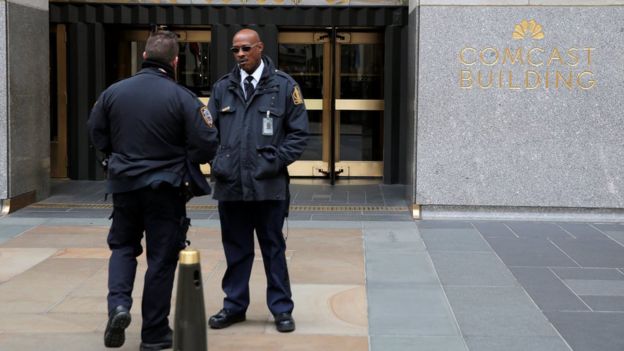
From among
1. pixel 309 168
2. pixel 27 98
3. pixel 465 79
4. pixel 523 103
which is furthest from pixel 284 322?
pixel 309 168

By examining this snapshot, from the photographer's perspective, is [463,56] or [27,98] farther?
[27,98]

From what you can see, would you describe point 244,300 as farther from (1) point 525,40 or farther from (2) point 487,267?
(1) point 525,40

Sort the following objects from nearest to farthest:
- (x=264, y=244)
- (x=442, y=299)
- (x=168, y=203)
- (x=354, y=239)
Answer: (x=168, y=203) → (x=264, y=244) → (x=442, y=299) → (x=354, y=239)

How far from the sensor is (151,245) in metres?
5.33

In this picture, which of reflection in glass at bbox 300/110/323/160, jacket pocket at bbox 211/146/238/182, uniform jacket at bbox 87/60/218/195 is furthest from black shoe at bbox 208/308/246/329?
reflection in glass at bbox 300/110/323/160

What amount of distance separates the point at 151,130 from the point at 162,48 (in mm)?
499

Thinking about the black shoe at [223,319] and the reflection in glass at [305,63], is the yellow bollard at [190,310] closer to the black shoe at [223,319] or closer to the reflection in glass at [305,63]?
the black shoe at [223,319]

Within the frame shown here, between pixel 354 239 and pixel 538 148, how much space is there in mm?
2430

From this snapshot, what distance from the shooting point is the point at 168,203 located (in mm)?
5305

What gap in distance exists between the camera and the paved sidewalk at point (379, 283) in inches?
224

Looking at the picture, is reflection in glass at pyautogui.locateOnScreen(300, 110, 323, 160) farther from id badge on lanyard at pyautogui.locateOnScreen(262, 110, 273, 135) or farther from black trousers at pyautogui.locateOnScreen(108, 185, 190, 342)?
black trousers at pyautogui.locateOnScreen(108, 185, 190, 342)

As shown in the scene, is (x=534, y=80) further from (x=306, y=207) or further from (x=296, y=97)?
(x=296, y=97)

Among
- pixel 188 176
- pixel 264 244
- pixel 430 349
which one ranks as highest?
pixel 188 176

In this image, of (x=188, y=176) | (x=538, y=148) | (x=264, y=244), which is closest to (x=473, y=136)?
(x=538, y=148)
